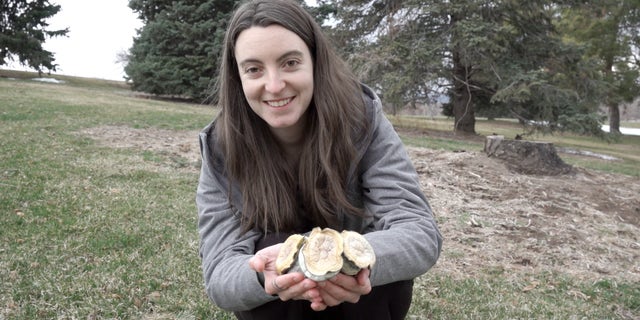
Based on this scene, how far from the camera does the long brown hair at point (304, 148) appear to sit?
2.05 m

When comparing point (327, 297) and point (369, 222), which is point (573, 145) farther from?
point (327, 297)

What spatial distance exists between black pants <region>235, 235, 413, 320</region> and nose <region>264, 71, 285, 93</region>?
2.71ft

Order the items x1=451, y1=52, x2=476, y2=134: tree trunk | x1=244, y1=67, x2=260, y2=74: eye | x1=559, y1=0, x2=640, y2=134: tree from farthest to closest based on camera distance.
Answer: x1=559, y1=0, x2=640, y2=134: tree, x1=451, y1=52, x2=476, y2=134: tree trunk, x1=244, y1=67, x2=260, y2=74: eye

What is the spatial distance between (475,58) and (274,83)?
14.3 m

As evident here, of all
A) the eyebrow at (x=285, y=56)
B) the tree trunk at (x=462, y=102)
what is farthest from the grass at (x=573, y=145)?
the eyebrow at (x=285, y=56)

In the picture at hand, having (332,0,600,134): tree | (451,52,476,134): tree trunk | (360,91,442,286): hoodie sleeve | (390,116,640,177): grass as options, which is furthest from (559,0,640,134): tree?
(360,91,442,286): hoodie sleeve

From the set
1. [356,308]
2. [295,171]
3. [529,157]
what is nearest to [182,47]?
[529,157]

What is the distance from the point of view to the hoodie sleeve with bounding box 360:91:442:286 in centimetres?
176

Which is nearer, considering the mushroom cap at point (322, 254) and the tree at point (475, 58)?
the mushroom cap at point (322, 254)

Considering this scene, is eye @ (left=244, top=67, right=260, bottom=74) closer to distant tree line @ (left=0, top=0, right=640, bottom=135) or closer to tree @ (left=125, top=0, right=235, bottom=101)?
distant tree line @ (left=0, top=0, right=640, bottom=135)

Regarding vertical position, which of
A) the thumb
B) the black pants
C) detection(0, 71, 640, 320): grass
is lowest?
detection(0, 71, 640, 320): grass

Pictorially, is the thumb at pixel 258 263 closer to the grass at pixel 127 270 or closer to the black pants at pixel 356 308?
the black pants at pixel 356 308

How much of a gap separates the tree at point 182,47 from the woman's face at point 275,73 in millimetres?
18901

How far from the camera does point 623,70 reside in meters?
25.1
